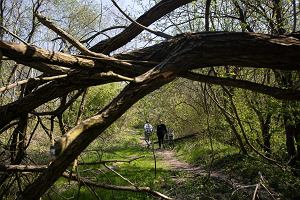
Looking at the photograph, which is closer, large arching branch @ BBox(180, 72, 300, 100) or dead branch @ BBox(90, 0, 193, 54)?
large arching branch @ BBox(180, 72, 300, 100)

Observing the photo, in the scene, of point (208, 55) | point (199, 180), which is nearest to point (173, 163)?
point (199, 180)

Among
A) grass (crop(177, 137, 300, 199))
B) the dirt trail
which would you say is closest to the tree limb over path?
grass (crop(177, 137, 300, 199))

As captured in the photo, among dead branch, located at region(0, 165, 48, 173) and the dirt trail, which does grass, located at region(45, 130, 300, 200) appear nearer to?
the dirt trail

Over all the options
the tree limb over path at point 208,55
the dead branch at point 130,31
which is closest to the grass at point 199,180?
the dead branch at point 130,31

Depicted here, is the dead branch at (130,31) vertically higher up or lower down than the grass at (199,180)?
higher up

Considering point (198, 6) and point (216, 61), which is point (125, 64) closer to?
point (216, 61)

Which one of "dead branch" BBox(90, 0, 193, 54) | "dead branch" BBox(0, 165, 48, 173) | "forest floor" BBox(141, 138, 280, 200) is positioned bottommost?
"forest floor" BBox(141, 138, 280, 200)

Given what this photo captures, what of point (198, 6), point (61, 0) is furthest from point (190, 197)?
point (61, 0)

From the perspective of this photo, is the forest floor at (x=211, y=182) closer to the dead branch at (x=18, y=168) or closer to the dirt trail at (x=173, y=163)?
the dirt trail at (x=173, y=163)

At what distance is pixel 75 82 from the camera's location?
10.1 feet

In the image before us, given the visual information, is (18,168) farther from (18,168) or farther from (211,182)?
(211,182)

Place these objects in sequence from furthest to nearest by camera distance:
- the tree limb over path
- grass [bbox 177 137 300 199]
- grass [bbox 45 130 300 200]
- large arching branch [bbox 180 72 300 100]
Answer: grass [bbox 45 130 300 200] → grass [bbox 177 137 300 199] → large arching branch [bbox 180 72 300 100] → the tree limb over path

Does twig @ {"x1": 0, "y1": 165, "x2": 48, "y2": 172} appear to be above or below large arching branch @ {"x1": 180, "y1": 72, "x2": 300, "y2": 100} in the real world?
below

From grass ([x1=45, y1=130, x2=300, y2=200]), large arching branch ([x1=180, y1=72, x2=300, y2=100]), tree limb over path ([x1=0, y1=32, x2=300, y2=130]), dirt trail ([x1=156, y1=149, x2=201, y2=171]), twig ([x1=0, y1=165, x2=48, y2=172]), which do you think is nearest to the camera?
tree limb over path ([x1=0, y1=32, x2=300, y2=130])
